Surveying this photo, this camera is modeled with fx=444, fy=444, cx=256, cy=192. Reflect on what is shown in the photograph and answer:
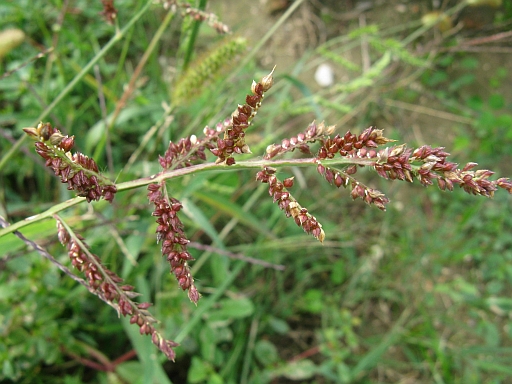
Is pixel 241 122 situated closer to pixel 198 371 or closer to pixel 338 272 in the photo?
pixel 198 371

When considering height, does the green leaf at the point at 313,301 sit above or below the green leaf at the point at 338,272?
above

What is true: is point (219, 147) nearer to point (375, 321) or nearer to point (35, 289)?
point (35, 289)

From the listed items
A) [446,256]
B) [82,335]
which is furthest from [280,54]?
[82,335]

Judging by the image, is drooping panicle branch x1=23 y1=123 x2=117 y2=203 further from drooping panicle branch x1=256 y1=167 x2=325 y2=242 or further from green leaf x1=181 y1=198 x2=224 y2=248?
green leaf x1=181 y1=198 x2=224 y2=248

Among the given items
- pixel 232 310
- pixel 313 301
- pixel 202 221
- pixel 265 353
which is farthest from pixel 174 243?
pixel 313 301

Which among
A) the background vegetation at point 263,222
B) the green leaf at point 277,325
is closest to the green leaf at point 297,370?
the background vegetation at point 263,222

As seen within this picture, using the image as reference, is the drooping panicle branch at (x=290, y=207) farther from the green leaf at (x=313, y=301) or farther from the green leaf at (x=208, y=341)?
the green leaf at (x=313, y=301)

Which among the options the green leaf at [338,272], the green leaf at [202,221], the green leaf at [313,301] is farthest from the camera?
the green leaf at [338,272]
